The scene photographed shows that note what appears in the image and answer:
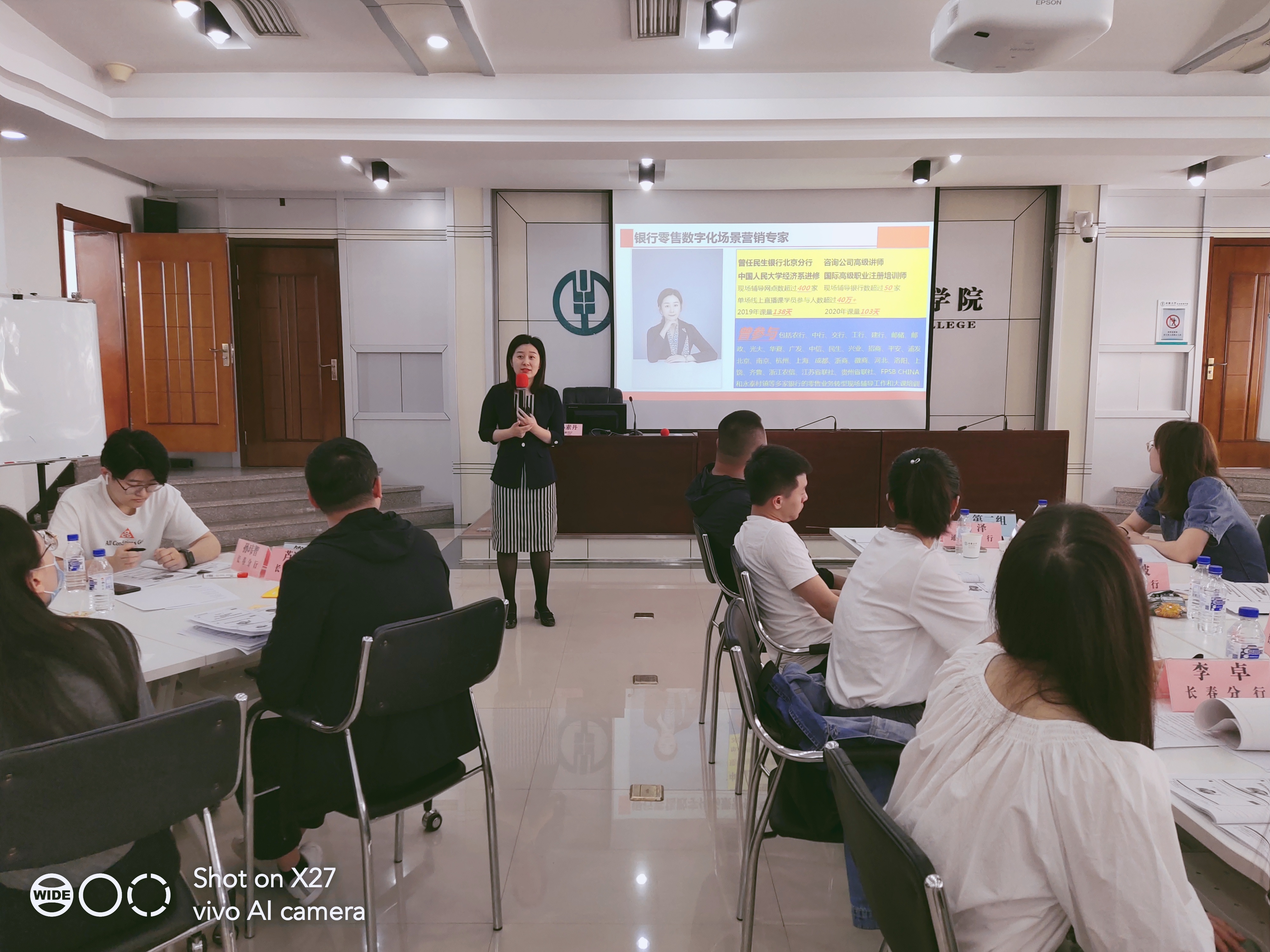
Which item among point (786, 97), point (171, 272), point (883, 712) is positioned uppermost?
point (786, 97)

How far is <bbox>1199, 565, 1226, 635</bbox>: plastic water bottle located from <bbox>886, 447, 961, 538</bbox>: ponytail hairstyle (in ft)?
2.53

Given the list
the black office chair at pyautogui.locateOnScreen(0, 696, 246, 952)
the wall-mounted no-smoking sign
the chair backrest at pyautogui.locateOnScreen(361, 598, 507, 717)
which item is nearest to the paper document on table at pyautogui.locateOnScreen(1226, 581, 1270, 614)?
the chair backrest at pyautogui.locateOnScreen(361, 598, 507, 717)

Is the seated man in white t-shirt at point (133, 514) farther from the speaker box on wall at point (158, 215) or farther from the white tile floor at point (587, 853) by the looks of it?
the speaker box on wall at point (158, 215)

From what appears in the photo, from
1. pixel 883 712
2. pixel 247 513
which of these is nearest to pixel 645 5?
pixel 883 712

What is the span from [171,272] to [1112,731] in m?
7.38

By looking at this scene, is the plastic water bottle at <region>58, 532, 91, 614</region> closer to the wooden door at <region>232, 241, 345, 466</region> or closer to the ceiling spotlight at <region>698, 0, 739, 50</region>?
the ceiling spotlight at <region>698, 0, 739, 50</region>

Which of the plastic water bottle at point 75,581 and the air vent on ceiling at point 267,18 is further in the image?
the air vent on ceiling at point 267,18

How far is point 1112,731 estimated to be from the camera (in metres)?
0.96

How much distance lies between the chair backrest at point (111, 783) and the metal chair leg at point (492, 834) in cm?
71

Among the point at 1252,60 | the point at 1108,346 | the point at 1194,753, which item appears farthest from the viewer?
the point at 1108,346

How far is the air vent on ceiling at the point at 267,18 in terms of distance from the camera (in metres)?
3.29

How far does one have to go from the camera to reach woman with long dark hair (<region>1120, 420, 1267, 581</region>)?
8.95ft

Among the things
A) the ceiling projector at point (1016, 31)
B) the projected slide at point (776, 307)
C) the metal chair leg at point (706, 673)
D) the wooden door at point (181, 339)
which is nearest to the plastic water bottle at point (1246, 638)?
the metal chair leg at point (706, 673)

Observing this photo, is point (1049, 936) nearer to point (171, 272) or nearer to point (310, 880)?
point (310, 880)
